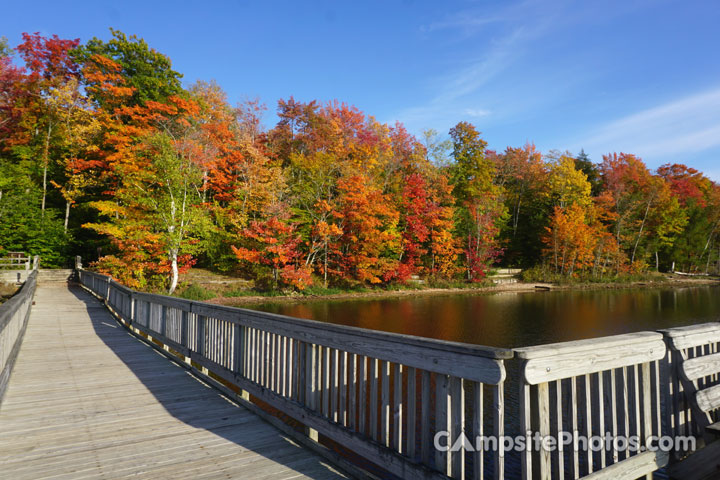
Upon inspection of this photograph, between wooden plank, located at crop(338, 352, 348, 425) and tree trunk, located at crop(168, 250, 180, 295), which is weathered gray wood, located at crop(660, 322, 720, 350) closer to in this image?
wooden plank, located at crop(338, 352, 348, 425)

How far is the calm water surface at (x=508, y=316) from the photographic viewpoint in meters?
13.1

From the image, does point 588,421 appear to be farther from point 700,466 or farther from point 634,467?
point 700,466

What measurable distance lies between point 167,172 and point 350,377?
1915 cm

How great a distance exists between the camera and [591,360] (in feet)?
7.45

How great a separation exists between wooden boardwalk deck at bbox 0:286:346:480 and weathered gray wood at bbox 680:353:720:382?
2.48 metres

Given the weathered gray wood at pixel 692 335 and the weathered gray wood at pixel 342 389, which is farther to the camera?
the weathered gray wood at pixel 342 389

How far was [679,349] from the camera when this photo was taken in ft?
8.95

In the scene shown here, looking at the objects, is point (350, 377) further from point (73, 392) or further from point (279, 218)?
point (279, 218)

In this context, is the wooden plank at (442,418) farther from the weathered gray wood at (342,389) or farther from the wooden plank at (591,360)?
the weathered gray wood at (342,389)

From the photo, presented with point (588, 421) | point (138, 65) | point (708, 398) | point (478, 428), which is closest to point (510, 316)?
point (708, 398)

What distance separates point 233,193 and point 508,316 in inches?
730

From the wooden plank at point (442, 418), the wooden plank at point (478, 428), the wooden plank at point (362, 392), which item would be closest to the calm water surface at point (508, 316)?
the wooden plank at point (362, 392)

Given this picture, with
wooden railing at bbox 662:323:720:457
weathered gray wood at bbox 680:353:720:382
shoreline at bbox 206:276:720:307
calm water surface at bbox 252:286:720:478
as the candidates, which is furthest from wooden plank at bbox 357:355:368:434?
shoreline at bbox 206:276:720:307

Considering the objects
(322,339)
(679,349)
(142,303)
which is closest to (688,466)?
(679,349)
